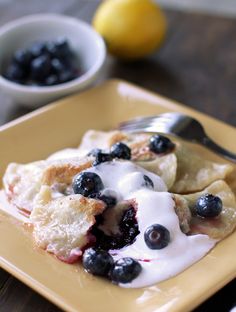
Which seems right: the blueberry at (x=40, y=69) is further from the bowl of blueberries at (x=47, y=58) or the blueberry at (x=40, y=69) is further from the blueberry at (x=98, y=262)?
the blueberry at (x=98, y=262)

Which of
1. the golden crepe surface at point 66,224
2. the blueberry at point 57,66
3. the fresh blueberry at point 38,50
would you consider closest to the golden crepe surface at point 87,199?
the golden crepe surface at point 66,224

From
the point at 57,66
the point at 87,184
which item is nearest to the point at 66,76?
the point at 57,66

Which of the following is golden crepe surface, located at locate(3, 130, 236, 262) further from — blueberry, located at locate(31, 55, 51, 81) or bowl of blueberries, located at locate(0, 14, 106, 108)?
blueberry, located at locate(31, 55, 51, 81)

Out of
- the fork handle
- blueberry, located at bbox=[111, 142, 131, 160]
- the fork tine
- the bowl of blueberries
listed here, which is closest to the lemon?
the bowl of blueberries

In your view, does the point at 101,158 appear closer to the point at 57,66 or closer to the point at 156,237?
the point at 156,237

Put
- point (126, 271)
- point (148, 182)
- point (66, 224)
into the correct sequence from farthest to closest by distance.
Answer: point (148, 182), point (66, 224), point (126, 271)

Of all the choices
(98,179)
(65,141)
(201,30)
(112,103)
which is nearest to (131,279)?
(98,179)
